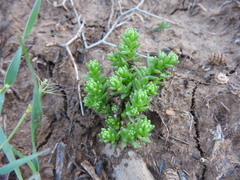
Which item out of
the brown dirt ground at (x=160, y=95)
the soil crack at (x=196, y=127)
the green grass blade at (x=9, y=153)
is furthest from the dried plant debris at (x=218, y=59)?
the green grass blade at (x=9, y=153)

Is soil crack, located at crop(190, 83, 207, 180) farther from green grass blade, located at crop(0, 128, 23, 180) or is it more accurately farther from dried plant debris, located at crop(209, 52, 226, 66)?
green grass blade, located at crop(0, 128, 23, 180)

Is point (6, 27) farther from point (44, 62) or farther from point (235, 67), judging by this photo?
point (235, 67)

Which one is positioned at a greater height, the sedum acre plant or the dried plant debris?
the dried plant debris

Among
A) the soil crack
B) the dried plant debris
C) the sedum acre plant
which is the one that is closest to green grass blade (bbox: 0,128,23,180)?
the sedum acre plant

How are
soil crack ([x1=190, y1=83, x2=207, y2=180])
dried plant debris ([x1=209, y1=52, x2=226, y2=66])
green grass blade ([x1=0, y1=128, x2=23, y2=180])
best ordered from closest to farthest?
green grass blade ([x1=0, y1=128, x2=23, y2=180]) → soil crack ([x1=190, y1=83, x2=207, y2=180]) → dried plant debris ([x1=209, y1=52, x2=226, y2=66])

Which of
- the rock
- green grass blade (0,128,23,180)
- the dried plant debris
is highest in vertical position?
the dried plant debris

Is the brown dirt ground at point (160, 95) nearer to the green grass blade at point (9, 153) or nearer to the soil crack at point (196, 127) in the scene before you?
the soil crack at point (196, 127)
